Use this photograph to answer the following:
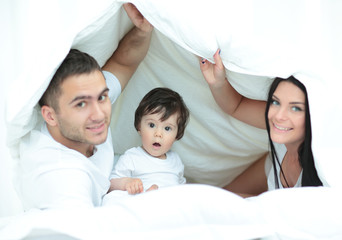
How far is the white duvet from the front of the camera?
1031mm

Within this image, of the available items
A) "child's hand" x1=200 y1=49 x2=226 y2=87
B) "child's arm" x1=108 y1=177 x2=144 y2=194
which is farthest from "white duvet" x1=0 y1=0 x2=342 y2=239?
"child's arm" x1=108 y1=177 x2=144 y2=194

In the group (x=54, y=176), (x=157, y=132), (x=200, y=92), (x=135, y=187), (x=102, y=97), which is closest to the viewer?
(x=54, y=176)

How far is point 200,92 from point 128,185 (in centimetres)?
47

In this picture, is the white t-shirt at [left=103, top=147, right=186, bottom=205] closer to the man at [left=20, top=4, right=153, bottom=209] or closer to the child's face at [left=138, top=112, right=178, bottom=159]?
the child's face at [left=138, top=112, right=178, bottom=159]

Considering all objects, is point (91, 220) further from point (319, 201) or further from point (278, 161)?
point (278, 161)

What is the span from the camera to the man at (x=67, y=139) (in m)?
1.19

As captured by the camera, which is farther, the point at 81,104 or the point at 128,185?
the point at 128,185

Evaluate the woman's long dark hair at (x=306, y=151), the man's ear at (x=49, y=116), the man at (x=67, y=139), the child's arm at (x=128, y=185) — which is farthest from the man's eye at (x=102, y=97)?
the woman's long dark hair at (x=306, y=151)

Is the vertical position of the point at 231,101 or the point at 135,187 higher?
the point at 231,101

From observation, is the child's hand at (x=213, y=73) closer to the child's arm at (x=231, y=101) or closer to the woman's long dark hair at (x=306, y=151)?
the child's arm at (x=231, y=101)

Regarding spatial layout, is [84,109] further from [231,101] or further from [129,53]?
[231,101]

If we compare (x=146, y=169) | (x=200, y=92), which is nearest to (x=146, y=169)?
(x=146, y=169)

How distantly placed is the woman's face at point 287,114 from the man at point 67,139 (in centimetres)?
50

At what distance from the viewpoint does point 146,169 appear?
159 centimetres
